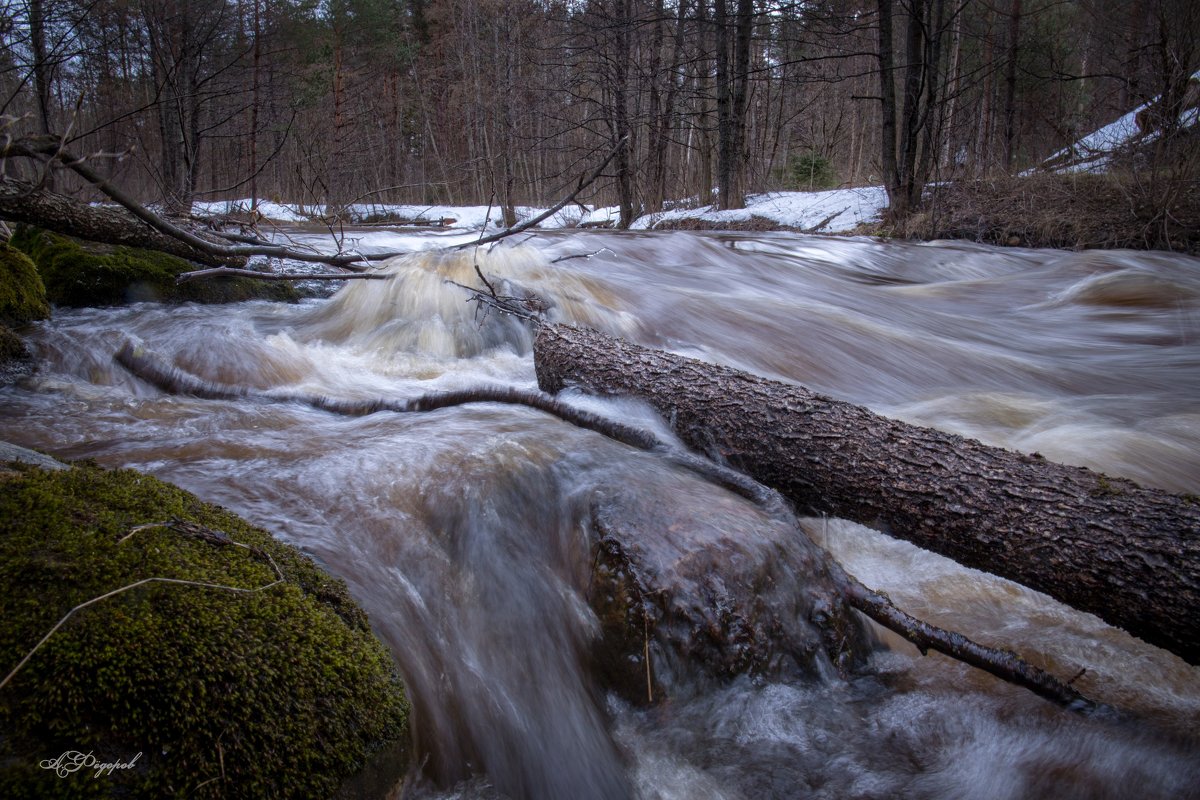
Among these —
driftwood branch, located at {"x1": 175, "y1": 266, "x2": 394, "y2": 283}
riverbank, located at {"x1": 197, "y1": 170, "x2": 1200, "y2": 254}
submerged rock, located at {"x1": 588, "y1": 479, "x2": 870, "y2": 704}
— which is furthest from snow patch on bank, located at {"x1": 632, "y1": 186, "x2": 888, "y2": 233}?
submerged rock, located at {"x1": 588, "y1": 479, "x2": 870, "y2": 704}

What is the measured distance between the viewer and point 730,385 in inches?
136

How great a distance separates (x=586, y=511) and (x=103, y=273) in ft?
18.8

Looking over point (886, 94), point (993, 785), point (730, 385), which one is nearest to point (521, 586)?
point (730, 385)

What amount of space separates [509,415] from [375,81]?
31.5 m

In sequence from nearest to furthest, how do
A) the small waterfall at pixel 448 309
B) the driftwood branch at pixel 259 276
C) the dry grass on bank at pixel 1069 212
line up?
the driftwood branch at pixel 259 276, the small waterfall at pixel 448 309, the dry grass on bank at pixel 1069 212

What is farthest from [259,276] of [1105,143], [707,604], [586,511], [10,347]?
[1105,143]

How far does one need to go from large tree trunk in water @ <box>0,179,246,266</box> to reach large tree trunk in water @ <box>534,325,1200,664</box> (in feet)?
12.7

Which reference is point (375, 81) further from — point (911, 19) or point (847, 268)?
point (847, 268)

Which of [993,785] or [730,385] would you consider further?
[730,385]

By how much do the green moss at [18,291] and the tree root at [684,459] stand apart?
100cm

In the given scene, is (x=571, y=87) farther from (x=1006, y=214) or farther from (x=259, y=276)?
(x=259, y=276)

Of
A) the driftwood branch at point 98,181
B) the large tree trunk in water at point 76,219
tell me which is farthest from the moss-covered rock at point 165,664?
the large tree trunk in water at point 76,219

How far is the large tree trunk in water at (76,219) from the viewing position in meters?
4.52
